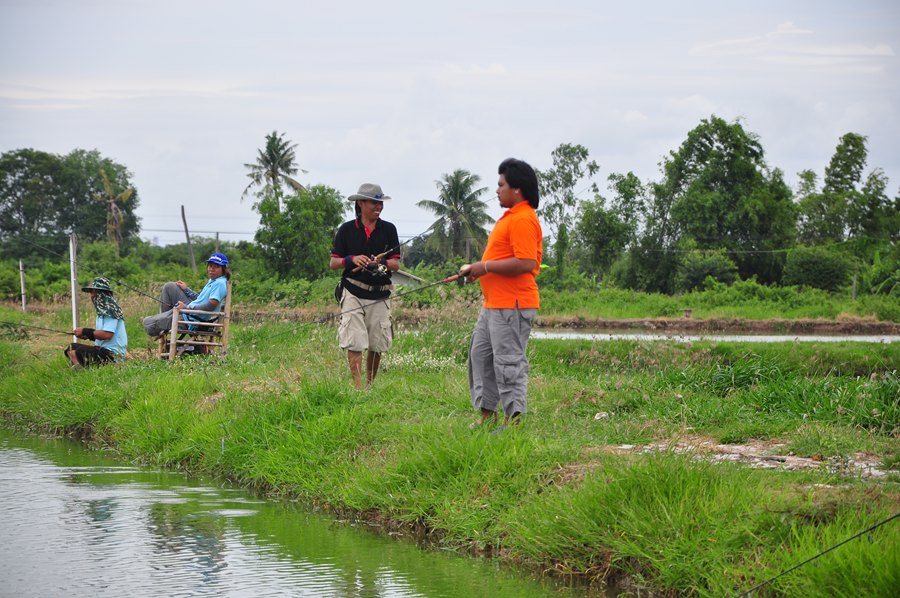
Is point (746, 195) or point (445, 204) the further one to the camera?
point (445, 204)

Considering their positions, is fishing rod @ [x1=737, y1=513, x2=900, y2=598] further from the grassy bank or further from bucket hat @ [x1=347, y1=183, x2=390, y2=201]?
bucket hat @ [x1=347, y1=183, x2=390, y2=201]

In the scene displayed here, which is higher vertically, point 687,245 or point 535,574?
point 687,245

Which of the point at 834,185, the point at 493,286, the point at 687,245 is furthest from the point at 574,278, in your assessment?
the point at 493,286

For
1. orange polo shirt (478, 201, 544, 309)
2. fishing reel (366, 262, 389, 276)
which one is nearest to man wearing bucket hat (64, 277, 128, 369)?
fishing reel (366, 262, 389, 276)

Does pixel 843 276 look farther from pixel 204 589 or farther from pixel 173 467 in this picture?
pixel 204 589

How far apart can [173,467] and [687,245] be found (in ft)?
120

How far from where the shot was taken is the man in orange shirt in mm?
7023

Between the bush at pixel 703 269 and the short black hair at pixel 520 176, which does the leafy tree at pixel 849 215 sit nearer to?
the bush at pixel 703 269

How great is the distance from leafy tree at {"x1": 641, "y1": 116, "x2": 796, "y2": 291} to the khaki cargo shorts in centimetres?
3530

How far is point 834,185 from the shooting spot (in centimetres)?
5472

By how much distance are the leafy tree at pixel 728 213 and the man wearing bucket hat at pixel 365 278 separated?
116 feet

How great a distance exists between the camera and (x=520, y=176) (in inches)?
284

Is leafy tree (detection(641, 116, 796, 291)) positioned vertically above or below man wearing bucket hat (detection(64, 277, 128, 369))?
above

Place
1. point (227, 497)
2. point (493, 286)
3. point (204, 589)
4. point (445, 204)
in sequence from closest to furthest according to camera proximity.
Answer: point (204, 589)
point (493, 286)
point (227, 497)
point (445, 204)
